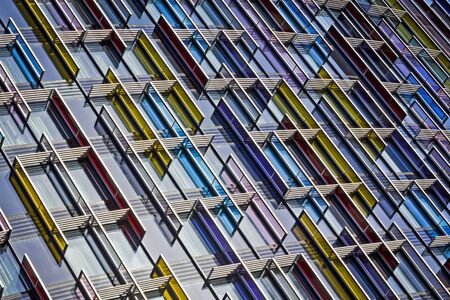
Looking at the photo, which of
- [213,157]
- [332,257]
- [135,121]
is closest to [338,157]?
[332,257]

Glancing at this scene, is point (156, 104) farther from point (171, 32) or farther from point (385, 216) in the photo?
point (385, 216)

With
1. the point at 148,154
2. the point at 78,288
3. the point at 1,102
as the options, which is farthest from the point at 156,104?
the point at 78,288

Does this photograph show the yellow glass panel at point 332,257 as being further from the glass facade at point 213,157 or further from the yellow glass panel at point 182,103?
the yellow glass panel at point 182,103

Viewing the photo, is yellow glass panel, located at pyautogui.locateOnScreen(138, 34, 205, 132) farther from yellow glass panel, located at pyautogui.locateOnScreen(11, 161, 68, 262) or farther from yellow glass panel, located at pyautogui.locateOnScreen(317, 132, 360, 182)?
yellow glass panel, located at pyautogui.locateOnScreen(11, 161, 68, 262)

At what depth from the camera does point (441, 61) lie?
201 feet

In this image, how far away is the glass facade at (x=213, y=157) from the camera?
1539 inches

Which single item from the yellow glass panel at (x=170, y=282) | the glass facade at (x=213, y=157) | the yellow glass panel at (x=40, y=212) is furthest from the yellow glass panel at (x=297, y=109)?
the yellow glass panel at (x=40, y=212)

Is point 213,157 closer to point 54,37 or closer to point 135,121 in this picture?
point 135,121

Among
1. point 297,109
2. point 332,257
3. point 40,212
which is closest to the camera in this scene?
point 40,212

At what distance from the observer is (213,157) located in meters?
45.2

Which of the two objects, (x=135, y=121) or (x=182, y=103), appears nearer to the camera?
(x=135, y=121)

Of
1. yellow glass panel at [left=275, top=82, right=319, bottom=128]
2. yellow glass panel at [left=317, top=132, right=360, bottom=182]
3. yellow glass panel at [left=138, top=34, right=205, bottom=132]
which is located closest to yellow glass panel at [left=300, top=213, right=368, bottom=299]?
yellow glass panel at [left=317, top=132, right=360, bottom=182]

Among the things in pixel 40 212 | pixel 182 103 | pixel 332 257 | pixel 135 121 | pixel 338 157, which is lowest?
pixel 332 257

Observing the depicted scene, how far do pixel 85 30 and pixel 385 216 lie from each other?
17.4 meters
